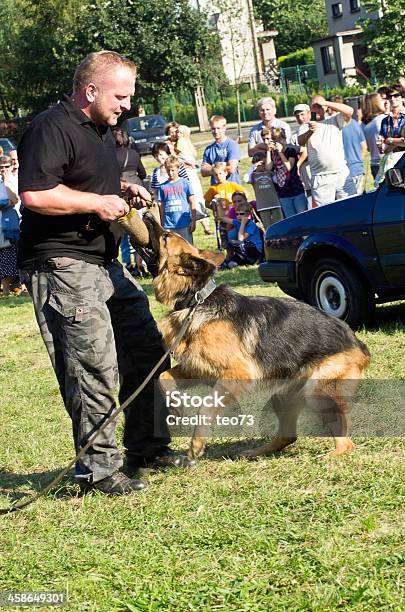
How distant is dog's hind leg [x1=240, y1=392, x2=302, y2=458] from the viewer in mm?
5566

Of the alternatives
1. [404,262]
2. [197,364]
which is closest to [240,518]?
[197,364]

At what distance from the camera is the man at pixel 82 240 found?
14.7 ft

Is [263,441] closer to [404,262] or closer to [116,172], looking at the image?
[116,172]

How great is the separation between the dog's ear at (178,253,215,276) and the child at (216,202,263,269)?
823cm

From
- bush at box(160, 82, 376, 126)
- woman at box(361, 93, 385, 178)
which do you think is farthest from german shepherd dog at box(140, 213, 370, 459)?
bush at box(160, 82, 376, 126)

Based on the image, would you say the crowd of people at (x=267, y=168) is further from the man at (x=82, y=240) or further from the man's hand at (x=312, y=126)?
the man at (x=82, y=240)

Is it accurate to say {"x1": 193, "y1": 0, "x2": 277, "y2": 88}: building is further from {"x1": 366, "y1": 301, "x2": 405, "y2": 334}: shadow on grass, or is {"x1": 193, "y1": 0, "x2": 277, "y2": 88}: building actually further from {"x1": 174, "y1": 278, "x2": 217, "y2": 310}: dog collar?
A: {"x1": 174, "y1": 278, "x2": 217, "y2": 310}: dog collar

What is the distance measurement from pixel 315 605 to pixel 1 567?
1568 millimetres

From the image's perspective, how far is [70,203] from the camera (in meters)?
4.45

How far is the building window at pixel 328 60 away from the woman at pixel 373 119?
49.3 metres

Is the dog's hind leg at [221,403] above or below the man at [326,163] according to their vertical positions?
below

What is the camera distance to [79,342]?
15.4 ft

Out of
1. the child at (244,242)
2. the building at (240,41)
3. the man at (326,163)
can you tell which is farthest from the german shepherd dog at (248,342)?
the building at (240,41)

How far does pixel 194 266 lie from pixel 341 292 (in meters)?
3.68
